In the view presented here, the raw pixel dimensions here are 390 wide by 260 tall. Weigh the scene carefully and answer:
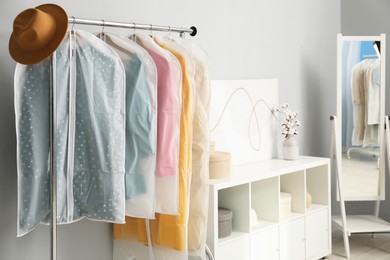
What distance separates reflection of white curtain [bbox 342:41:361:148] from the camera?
13.1 ft

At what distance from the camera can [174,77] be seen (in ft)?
7.69

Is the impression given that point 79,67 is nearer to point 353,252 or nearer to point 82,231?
point 82,231

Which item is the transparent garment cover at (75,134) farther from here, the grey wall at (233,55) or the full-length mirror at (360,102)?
the full-length mirror at (360,102)

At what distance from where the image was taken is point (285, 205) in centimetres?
336

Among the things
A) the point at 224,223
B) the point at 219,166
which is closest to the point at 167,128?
the point at 219,166

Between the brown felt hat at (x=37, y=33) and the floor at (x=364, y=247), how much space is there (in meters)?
2.73

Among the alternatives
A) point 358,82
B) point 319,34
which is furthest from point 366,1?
point 358,82

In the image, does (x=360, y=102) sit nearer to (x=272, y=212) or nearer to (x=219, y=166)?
(x=272, y=212)

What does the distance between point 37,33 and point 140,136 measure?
63 centimetres

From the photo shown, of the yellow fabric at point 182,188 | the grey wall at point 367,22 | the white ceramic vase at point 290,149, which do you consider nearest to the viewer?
the yellow fabric at point 182,188

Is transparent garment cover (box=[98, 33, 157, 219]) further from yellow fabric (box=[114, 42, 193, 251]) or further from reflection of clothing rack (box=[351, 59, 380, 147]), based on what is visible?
reflection of clothing rack (box=[351, 59, 380, 147])

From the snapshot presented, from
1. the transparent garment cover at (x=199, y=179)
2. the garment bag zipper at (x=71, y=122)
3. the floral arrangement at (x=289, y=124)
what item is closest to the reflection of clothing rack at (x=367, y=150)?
the floral arrangement at (x=289, y=124)

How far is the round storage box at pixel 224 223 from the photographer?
2.90 m

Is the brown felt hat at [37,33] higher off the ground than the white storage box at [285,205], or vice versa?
the brown felt hat at [37,33]
